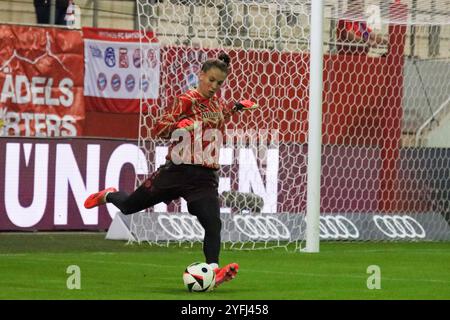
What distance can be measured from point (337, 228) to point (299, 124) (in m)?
1.82

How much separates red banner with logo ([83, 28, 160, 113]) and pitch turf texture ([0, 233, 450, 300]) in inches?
139

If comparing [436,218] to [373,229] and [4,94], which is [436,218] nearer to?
[373,229]

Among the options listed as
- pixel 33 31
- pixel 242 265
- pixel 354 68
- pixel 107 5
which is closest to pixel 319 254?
pixel 242 265

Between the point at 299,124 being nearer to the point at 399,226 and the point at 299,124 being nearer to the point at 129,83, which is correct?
the point at 399,226

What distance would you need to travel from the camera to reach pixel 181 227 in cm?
1697

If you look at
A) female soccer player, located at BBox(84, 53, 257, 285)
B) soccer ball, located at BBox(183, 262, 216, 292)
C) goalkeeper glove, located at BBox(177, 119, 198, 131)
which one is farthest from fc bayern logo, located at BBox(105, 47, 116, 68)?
soccer ball, located at BBox(183, 262, 216, 292)

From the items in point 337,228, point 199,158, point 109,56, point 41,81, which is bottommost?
point 337,228

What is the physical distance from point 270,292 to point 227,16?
27.1 feet

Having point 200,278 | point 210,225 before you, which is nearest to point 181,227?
point 210,225

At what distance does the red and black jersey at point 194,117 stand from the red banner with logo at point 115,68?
9.33 metres

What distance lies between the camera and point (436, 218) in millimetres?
19094

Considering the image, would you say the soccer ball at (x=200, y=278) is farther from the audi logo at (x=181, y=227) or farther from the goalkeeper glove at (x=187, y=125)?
the audi logo at (x=181, y=227)

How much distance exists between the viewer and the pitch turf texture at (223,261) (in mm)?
10391

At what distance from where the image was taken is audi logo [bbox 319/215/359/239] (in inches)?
708
